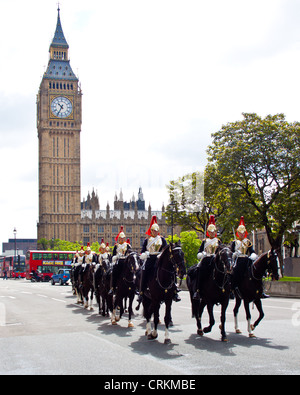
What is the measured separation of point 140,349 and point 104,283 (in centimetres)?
651

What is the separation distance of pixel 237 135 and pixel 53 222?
107423mm

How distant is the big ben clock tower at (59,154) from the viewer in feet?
456

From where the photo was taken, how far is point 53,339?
1248 cm

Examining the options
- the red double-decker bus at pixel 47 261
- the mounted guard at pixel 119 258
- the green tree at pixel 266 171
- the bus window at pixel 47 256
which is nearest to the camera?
the mounted guard at pixel 119 258

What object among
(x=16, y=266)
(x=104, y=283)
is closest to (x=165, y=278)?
(x=104, y=283)

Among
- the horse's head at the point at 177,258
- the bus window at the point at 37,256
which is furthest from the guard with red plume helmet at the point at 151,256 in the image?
the bus window at the point at 37,256

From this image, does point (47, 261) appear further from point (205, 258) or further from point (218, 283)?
point (218, 283)

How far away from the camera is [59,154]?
14150 cm

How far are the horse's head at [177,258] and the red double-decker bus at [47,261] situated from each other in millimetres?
59972

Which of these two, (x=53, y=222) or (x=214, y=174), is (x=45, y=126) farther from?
(x=214, y=174)

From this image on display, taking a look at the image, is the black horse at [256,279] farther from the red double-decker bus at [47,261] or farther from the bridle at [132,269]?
the red double-decker bus at [47,261]

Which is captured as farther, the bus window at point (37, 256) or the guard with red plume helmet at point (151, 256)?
the bus window at point (37, 256)

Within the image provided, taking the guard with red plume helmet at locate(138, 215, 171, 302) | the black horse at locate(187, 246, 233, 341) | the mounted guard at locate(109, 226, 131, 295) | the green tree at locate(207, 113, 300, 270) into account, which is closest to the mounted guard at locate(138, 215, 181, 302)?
the guard with red plume helmet at locate(138, 215, 171, 302)
